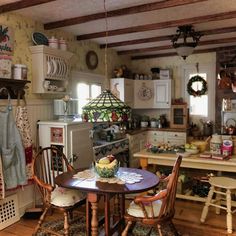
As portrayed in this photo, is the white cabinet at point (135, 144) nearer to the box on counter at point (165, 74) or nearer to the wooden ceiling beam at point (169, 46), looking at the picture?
the box on counter at point (165, 74)

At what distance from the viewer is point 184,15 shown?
3.29 metres

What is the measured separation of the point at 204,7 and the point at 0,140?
2.74 m

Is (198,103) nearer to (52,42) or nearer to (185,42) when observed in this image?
(185,42)

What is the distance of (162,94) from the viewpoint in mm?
5680

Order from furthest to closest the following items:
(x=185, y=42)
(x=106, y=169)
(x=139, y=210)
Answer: (x=185, y=42), (x=106, y=169), (x=139, y=210)

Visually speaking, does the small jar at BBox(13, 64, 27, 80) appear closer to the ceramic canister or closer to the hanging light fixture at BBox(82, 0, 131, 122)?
the hanging light fixture at BBox(82, 0, 131, 122)

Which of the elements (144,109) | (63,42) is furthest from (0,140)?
(144,109)

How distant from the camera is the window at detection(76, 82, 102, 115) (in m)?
4.41

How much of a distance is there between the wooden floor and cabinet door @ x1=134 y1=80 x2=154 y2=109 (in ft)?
9.13

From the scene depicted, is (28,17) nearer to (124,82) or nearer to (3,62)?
(3,62)

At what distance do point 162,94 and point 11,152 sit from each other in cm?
360

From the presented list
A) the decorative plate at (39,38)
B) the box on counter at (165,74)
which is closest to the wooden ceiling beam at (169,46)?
the box on counter at (165,74)

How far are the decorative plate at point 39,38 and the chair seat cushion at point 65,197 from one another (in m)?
1.89

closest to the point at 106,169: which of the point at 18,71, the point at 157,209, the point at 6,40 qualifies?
the point at 157,209
